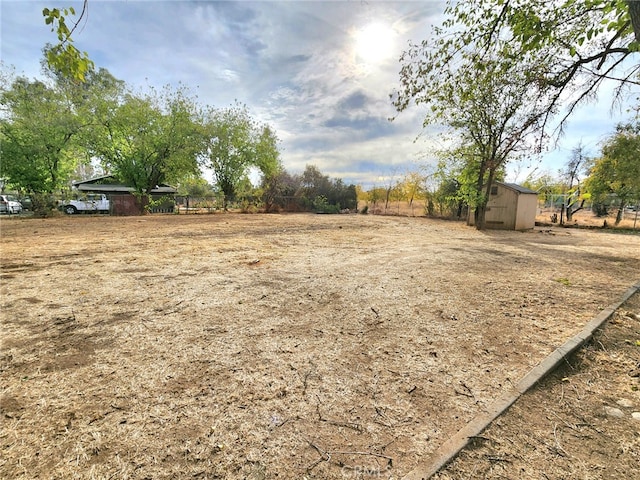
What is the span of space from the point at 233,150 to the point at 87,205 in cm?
1189

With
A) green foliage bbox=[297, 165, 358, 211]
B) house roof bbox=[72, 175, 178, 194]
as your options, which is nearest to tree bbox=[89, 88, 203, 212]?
house roof bbox=[72, 175, 178, 194]

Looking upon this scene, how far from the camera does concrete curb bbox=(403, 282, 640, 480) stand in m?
1.30

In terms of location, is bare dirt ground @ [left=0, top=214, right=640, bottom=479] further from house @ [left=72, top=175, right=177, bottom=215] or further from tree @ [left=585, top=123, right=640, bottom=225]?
house @ [left=72, top=175, right=177, bottom=215]

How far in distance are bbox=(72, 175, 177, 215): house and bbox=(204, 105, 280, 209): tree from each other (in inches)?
A: 194

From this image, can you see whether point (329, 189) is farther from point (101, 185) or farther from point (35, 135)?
point (101, 185)

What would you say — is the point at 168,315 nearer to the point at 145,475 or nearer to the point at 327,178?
the point at 145,475

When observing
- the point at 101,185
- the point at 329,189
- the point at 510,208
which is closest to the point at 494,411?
the point at 510,208

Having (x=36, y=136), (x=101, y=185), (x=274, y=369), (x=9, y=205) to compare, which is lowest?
(x=274, y=369)

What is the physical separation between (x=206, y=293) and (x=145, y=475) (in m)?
2.49

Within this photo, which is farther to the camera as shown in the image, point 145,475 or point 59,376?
point 59,376

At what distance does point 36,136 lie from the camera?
16.0m

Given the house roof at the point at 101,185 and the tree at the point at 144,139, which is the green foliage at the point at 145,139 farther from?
the house roof at the point at 101,185

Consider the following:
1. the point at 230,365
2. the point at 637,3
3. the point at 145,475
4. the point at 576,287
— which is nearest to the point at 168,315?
the point at 230,365

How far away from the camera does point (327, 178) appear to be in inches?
1104
